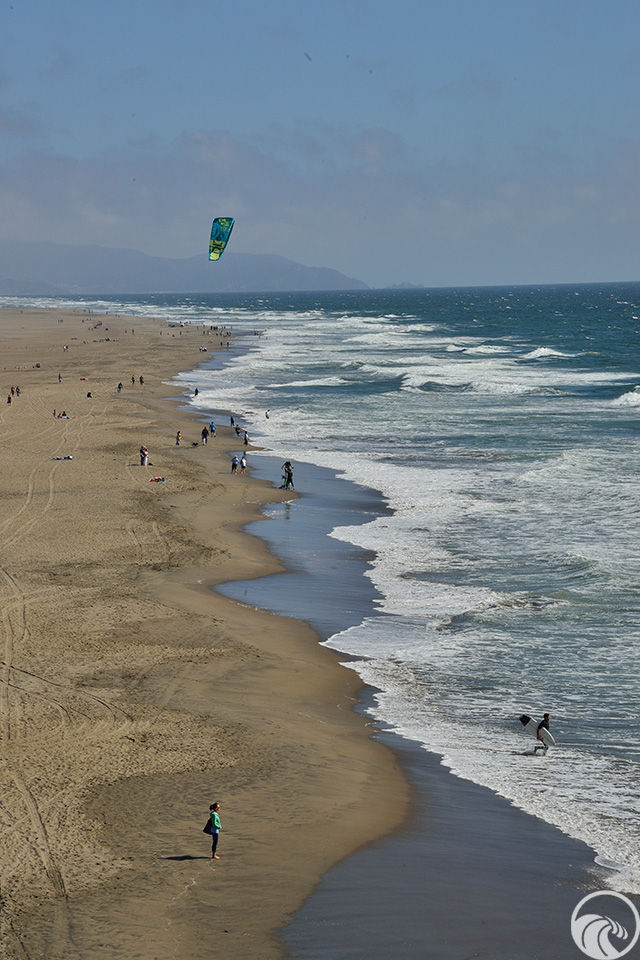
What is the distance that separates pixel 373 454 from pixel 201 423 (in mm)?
11277

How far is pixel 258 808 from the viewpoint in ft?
42.9

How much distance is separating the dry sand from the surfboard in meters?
2.27

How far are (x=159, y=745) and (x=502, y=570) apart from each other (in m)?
12.3

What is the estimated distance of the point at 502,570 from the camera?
A: 2453cm

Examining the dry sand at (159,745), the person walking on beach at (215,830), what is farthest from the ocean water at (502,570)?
the person walking on beach at (215,830)

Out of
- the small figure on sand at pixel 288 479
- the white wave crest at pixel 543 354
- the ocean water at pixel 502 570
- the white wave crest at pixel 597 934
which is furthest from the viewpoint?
the white wave crest at pixel 543 354

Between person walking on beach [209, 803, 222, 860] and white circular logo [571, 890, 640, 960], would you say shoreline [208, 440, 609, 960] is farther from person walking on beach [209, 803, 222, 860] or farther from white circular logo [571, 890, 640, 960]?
person walking on beach [209, 803, 222, 860]

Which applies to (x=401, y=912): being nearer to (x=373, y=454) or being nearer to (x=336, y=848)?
(x=336, y=848)

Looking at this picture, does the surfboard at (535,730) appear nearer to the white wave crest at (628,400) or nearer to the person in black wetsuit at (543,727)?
the person in black wetsuit at (543,727)

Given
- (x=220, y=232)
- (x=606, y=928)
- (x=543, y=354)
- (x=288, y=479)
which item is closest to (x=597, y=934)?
(x=606, y=928)

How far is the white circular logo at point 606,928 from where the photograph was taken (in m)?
10.4

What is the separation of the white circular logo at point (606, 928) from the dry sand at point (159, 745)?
291 cm

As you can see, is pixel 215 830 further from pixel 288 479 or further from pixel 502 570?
pixel 288 479

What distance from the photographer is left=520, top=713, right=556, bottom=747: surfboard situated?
1512cm
